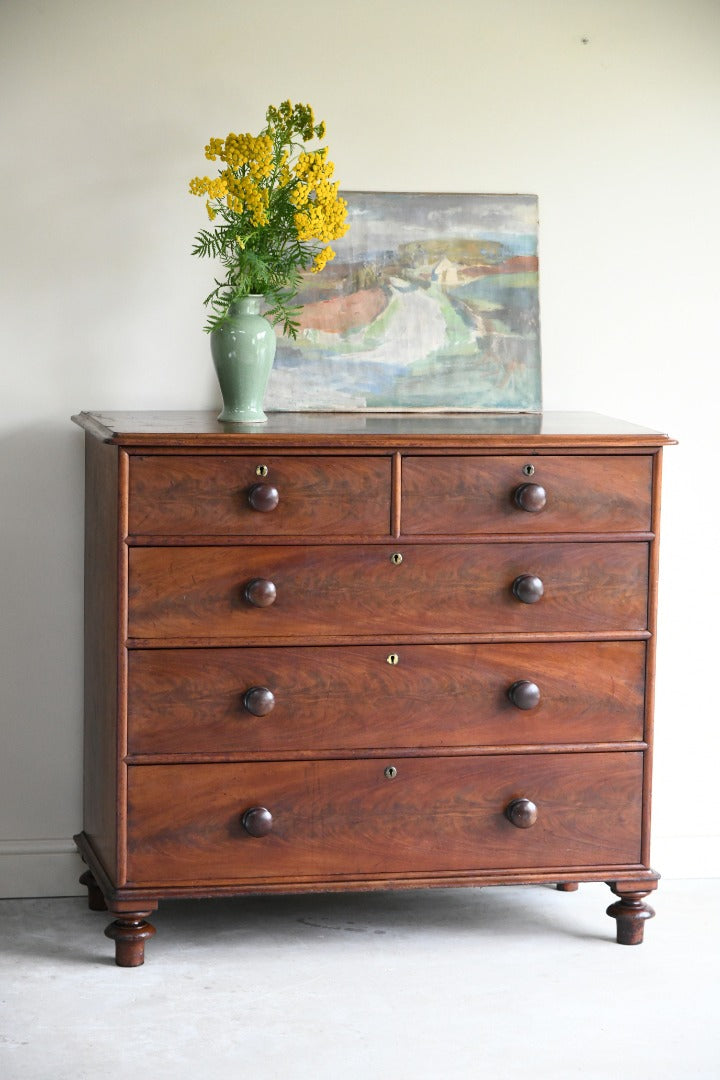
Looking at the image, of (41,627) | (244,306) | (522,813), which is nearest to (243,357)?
(244,306)

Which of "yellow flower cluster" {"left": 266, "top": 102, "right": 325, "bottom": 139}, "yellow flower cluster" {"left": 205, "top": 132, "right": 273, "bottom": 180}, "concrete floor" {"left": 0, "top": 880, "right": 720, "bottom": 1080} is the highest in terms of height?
"yellow flower cluster" {"left": 266, "top": 102, "right": 325, "bottom": 139}

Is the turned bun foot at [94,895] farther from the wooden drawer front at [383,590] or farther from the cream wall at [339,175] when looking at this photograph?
the wooden drawer front at [383,590]

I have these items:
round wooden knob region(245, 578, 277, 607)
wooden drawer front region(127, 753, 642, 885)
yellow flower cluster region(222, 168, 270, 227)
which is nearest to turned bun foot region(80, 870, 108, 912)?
wooden drawer front region(127, 753, 642, 885)

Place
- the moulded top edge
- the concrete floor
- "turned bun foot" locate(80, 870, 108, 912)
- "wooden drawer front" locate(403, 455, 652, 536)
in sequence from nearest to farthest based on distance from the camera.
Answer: the concrete floor
the moulded top edge
"wooden drawer front" locate(403, 455, 652, 536)
"turned bun foot" locate(80, 870, 108, 912)

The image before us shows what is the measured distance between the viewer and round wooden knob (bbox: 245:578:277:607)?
275cm

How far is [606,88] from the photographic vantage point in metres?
3.36

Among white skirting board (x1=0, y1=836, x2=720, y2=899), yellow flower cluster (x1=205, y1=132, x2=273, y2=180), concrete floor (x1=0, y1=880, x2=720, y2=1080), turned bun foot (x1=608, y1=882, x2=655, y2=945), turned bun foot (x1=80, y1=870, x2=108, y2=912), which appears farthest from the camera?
white skirting board (x1=0, y1=836, x2=720, y2=899)

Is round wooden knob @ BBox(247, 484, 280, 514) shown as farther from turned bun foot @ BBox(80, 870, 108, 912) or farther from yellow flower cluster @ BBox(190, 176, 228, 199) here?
turned bun foot @ BBox(80, 870, 108, 912)

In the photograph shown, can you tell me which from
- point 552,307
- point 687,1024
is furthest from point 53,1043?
point 552,307

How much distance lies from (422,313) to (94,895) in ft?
5.14

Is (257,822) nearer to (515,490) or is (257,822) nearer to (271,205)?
(515,490)

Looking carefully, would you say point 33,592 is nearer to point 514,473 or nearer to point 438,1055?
point 514,473

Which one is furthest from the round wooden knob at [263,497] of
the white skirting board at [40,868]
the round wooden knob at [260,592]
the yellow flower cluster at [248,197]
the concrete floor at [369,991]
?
the white skirting board at [40,868]

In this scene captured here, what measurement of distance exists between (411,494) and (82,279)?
1.00m
